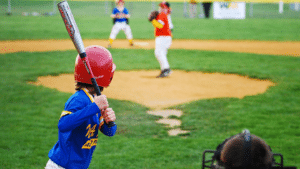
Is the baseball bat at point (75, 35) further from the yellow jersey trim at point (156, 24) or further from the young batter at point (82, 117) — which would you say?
the yellow jersey trim at point (156, 24)

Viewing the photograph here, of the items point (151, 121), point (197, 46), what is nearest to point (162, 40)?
point (151, 121)

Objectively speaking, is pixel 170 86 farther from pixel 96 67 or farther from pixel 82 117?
pixel 82 117

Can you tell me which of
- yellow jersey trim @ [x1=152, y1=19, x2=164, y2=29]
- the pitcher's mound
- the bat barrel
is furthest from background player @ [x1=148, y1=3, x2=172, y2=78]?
the bat barrel

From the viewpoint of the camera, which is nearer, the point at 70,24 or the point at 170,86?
the point at 70,24

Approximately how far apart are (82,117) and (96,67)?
19.0 inches

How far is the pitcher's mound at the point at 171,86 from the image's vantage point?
8.80 metres

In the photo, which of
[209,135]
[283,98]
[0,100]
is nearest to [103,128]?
[209,135]

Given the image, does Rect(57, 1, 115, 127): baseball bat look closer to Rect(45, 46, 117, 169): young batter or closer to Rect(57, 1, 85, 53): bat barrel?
Rect(57, 1, 85, 53): bat barrel

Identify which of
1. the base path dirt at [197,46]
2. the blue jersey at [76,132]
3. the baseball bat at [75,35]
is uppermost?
the baseball bat at [75,35]

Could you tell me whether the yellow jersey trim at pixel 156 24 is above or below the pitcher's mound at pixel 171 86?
above

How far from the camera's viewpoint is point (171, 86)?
32.6 feet

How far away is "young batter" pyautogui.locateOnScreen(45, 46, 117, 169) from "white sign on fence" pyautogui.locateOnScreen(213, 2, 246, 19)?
1364 inches

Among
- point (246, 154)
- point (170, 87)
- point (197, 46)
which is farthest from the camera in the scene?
point (197, 46)

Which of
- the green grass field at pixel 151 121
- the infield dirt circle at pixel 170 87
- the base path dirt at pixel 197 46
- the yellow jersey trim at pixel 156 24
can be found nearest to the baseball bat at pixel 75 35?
the green grass field at pixel 151 121
